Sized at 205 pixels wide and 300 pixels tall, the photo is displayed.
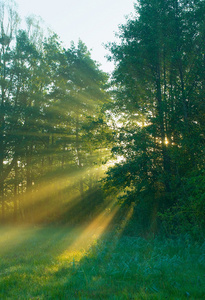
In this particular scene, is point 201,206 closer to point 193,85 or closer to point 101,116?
point 193,85

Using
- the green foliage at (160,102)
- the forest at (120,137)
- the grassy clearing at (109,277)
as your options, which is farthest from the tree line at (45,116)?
the grassy clearing at (109,277)

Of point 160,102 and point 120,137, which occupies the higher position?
point 160,102

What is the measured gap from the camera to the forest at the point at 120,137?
35.4 feet

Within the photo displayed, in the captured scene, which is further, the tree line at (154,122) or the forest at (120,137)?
the tree line at (154,122)

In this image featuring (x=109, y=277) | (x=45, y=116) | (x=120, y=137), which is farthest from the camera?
(x=45, y=116)

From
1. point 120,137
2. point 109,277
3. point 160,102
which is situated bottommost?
point 109,277

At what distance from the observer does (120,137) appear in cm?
1602

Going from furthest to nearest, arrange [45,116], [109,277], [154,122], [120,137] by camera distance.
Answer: [45,116] < [120,137] < [154,122] < [109,277]

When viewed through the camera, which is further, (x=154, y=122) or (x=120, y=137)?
(x=120, y=137)

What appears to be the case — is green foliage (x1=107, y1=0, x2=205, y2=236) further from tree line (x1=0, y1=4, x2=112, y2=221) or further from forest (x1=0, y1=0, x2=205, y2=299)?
tree line (x1=0, y1=4, x2=112, y2=221)

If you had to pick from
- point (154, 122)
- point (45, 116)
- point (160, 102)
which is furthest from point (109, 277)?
point (45, 116)

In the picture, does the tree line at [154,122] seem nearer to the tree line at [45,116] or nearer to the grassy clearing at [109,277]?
the tree line at [45,116]

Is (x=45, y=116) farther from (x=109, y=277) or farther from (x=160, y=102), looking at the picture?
(x=109, y=277)

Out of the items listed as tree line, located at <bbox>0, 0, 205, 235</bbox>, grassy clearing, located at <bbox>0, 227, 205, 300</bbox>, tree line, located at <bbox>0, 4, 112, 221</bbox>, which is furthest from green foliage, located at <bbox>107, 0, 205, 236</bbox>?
tree line, located at <bbox>0, 4, 112, 221</bbox>
